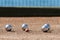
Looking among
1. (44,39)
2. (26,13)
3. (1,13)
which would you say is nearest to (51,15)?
(26,13)

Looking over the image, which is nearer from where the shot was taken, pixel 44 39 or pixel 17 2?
pixel 44 39

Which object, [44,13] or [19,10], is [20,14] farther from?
[44,13]

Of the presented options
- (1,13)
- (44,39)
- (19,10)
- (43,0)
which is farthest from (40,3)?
(44,39)

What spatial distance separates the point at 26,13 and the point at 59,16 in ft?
6.03

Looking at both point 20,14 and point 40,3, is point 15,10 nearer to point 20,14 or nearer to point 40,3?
point 20,14

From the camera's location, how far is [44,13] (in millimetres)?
14570

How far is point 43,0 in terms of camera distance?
14727 millimetres

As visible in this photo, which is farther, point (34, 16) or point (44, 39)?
point (34, 16)

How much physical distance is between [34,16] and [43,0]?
109 cm

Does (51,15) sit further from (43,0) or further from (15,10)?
(15,10)

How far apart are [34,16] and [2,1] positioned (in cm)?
200

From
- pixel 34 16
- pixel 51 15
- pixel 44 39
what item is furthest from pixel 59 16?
pixel 44 39

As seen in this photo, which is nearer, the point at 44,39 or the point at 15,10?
the point at 44,39

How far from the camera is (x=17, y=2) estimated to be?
48.6ft
